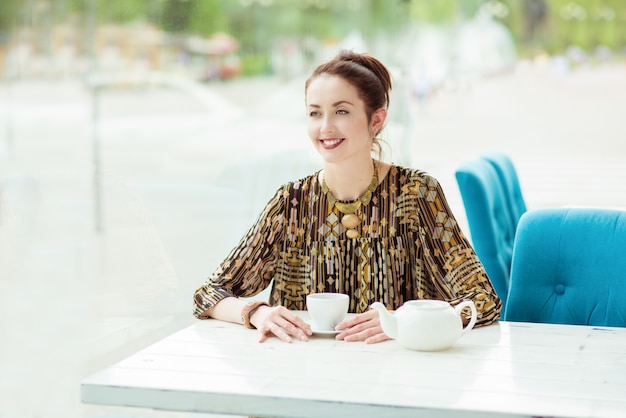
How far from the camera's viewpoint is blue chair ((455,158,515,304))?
2830mm

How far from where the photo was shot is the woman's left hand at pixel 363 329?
1.60 metres

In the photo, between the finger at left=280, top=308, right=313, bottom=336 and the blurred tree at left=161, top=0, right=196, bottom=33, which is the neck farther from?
the blurred tree at left=161, top=0, right=196, bottom=33

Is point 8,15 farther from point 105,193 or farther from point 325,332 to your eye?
point 325,332

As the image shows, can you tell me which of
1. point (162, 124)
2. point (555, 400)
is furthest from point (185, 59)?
point (555, 400)

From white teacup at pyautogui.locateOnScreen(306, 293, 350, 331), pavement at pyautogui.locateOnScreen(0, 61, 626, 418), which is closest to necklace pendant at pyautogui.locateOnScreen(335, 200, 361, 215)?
white teacup at pyautogui.locateOnScreen(306, 293, 350, 331)

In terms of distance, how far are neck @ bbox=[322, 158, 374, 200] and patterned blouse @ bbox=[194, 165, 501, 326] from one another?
0.11 ft

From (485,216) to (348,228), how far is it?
1.05 meters

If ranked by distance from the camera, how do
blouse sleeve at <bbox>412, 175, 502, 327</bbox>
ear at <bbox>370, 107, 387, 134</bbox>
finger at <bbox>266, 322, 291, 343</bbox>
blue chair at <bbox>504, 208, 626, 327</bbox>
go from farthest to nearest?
blue chair at <bbox>504, 208, 626, 327</bbox>
ear at <bbox>370, 107, 387, 134</bbox>
blouse sleeve at <bbox>412, 175, 502, 327</bbox>
finger at <bbox>266, 322, 291, 343</bbox>

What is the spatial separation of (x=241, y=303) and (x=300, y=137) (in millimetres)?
1886

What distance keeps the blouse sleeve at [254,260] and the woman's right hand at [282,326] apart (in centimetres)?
24

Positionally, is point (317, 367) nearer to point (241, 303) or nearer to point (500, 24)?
point (241, 303)

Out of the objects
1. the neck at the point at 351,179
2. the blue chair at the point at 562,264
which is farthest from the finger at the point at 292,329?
the blue chair at the point at 562,264

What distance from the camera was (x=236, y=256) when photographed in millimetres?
1924

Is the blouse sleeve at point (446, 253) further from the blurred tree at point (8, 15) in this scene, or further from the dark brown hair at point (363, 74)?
the blurred tree at point (8, 15)
